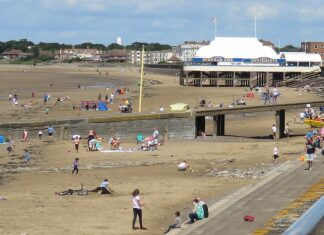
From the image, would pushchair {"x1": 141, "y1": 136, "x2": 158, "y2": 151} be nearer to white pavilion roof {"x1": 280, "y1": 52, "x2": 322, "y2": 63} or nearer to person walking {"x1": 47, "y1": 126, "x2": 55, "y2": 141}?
person walking {"x1": 47, "y1": 126, "x2": 55, "y2": 141}

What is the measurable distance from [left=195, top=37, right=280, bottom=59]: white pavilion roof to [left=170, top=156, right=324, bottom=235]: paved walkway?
64.2m

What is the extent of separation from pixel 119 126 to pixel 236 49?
54.2 meters

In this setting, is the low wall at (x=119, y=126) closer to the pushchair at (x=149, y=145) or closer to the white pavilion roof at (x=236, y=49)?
the pushchair at (x=149, y=145)

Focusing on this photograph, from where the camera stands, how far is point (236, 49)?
283ft

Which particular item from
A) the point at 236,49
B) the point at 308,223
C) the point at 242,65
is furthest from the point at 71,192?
the point at 236,49

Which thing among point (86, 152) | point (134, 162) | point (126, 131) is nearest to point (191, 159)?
point (134, 162)

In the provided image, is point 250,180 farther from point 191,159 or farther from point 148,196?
point 191,159

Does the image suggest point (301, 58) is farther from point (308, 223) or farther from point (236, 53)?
point (308, 223)

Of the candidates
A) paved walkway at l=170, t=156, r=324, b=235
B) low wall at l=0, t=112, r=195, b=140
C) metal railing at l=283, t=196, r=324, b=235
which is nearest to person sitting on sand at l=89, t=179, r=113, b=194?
paved walkway at l=170, t=156, r=324, b=235

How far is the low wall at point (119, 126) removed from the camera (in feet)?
109

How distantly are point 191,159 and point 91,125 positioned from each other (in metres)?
8.78

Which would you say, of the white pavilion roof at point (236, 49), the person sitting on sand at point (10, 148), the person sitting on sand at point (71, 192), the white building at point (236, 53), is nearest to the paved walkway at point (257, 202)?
the person sitting on sand at point (71, 192)

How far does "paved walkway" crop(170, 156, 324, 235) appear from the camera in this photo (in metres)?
12.6

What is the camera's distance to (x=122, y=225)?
14.3 meters
